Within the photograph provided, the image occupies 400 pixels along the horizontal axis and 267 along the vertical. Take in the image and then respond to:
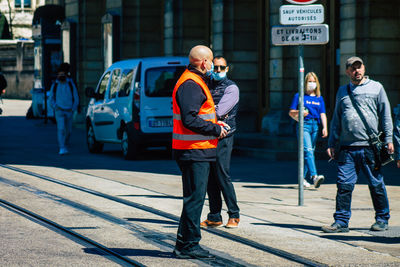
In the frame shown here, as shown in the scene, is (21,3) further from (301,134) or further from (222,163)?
(222,163)

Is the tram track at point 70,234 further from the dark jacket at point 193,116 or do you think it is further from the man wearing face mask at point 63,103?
the man wearing face mask at point 63,103

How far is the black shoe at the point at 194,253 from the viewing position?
6.89m

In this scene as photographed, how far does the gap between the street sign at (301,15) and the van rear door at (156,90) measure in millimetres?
5680

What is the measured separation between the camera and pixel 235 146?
17.7 meters

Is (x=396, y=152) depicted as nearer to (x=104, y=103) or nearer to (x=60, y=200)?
(x=60, y=200)

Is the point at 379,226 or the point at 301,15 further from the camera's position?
the point at 301,15

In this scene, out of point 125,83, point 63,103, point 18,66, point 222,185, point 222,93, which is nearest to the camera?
point 222,185

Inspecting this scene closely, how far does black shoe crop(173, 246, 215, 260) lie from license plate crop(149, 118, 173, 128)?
8.80 meters

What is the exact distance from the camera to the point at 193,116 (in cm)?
681

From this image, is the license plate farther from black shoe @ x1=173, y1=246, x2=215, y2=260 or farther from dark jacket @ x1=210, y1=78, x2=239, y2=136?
black shoe @ x1=173, y1=246, x2=215, y2=260

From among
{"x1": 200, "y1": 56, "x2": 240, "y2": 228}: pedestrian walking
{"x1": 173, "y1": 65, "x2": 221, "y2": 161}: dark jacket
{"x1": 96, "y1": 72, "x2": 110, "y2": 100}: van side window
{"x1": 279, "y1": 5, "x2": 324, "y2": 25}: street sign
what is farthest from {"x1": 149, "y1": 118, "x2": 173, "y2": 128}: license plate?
{"x1": 173, "y1": 65, "x2": 221, "y2": 161}: dark jacket

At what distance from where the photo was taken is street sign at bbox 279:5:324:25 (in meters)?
9.95

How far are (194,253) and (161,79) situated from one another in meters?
8.97

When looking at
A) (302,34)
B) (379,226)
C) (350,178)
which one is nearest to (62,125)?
(302,34)
